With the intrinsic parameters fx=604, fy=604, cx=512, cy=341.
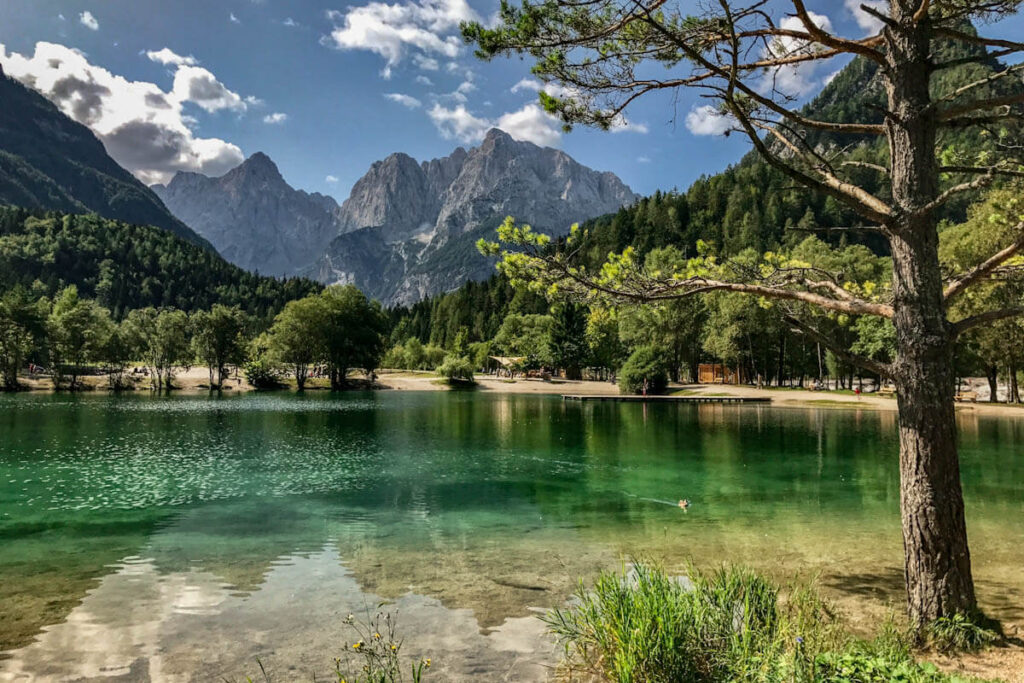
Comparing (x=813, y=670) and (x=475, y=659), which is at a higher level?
(x=813, y=670)

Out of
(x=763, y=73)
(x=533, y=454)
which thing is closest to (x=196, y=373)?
(x=533, y=454)

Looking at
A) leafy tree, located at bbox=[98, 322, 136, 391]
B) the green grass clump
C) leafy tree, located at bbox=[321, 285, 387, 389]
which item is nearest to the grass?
the green grass clump

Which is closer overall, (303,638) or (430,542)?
(303,638)

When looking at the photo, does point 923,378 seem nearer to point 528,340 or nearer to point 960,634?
point 960,634

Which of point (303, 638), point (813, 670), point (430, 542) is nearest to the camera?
point (813, 670)

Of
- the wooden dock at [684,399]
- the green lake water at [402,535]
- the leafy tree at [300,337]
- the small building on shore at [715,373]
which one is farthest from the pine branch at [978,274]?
the leafy tree at [300,337]

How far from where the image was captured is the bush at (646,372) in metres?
77.2

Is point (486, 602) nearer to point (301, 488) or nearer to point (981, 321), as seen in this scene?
point (981, 321)

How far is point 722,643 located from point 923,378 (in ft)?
13.1

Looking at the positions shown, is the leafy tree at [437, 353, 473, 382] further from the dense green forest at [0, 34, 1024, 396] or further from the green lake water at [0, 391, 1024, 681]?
the green lake water at [0, 391, 1024, 681]

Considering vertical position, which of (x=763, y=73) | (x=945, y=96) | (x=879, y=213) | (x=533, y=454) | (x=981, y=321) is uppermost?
(x=763, y=73)

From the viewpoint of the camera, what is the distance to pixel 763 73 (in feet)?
29.5

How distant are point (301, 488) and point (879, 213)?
2037cm

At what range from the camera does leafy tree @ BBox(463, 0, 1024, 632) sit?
286 inches
